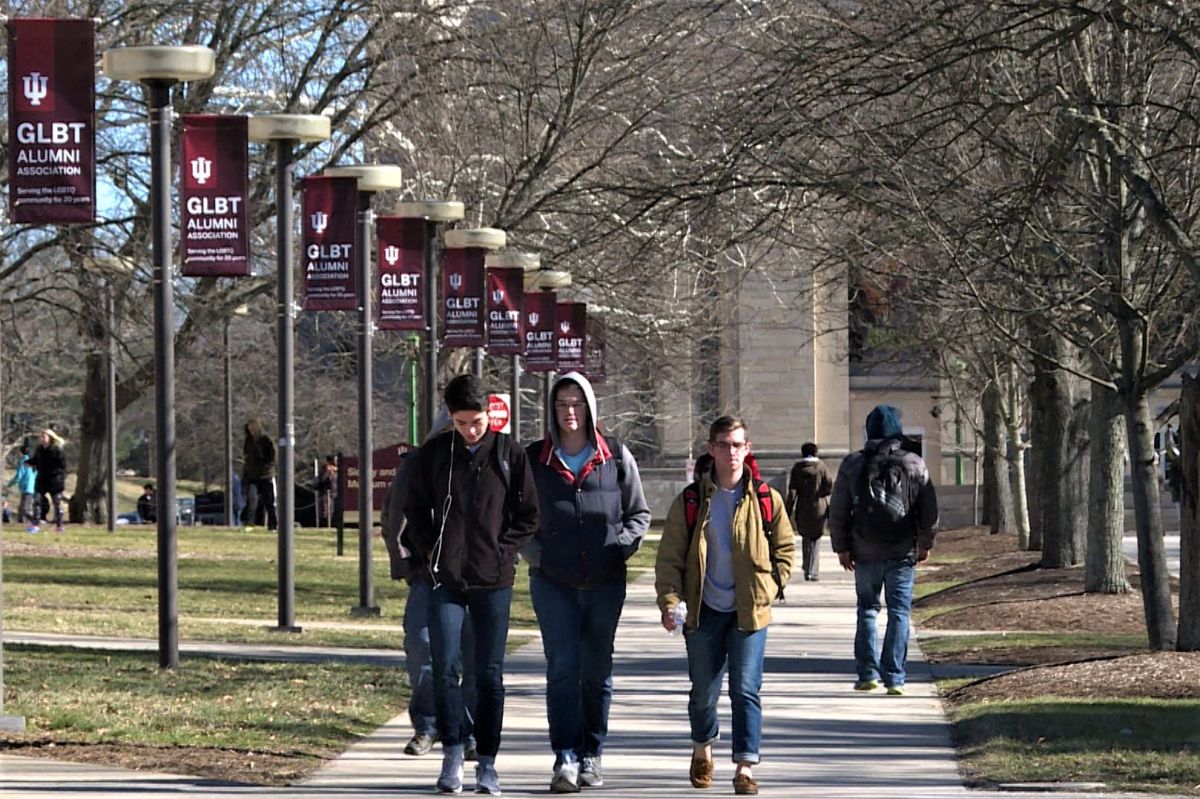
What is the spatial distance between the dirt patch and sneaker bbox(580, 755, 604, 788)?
1352 millimetres

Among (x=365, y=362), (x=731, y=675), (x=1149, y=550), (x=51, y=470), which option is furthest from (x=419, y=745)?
(x=51, y=470)

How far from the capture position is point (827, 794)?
1040cm

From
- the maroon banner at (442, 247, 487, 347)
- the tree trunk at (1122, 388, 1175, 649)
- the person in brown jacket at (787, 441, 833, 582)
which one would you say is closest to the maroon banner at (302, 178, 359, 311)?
the maroon banner at (442, 247, 487, 347)

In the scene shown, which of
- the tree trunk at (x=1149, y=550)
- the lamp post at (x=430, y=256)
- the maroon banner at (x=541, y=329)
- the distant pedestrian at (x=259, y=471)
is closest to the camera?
the tree trunk at (x=1149, y=550)

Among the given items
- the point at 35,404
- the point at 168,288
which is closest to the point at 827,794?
the point at 168,288

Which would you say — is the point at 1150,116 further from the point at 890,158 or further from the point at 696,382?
the point at 696,382

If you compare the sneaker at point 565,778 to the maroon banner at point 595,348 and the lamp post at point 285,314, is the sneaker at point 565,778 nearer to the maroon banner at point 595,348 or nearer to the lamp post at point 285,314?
the lamp post at point 285,314

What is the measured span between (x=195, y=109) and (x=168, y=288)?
13.3 metres

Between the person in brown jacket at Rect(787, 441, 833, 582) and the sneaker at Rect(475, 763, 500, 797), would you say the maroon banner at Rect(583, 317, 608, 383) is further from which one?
the sneaker at Rect(475, 763, 500, 797)

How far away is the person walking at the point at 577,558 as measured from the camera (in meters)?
10.3

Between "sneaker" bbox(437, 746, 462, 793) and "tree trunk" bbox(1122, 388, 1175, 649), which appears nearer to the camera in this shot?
"sneaker" bbox(437, 746, 462, 793)

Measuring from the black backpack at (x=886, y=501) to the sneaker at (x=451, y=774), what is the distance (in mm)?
5345

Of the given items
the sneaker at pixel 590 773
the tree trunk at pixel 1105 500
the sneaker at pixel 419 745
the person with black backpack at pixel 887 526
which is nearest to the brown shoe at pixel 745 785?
the sneaker at pixel 590 773

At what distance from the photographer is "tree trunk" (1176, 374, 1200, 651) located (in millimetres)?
15047
